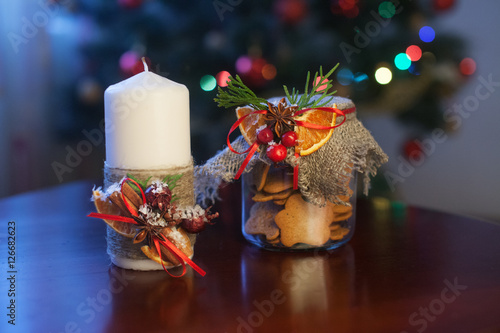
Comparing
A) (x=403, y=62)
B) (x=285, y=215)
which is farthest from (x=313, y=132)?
(x=403, y=62)

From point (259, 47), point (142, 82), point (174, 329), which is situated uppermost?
point (259, 47)

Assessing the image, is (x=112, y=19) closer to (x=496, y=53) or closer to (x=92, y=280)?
(x=92, y=280)

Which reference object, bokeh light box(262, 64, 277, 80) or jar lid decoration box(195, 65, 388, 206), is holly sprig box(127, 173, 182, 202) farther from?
bokeh light box(262, 64, 277, 80)

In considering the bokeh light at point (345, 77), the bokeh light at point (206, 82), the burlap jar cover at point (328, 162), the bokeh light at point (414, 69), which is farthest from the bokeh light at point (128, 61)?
the burlap jar cover at point (328, 162)

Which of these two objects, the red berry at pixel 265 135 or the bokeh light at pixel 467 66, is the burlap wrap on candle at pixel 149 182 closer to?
the red berry at pixel 265 135

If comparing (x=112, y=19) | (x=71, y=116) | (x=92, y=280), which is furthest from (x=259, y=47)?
(x=92, y=280)

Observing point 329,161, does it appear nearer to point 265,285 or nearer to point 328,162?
point 328,162
